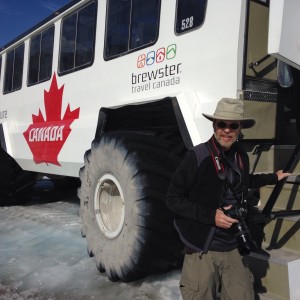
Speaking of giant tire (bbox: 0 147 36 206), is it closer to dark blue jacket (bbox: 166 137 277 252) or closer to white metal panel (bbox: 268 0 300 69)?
dark blue jacket (bbox: 166 137 277 252)

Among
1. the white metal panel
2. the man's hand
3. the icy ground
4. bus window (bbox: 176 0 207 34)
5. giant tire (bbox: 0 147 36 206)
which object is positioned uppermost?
bus window (bbox: 176 0 207 34)

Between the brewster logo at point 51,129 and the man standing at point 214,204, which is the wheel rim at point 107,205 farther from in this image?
the man standing at point 214,204

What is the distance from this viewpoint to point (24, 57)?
21.2 ft

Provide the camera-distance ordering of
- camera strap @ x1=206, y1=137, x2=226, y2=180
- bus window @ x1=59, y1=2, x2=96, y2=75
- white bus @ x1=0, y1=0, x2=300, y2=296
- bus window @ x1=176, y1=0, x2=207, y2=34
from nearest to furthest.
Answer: camera strap @ x1=206, y1=137, x2=226, y2=180, white bus @ x1=0, y1=0, x2=300, y2=296, bus window @ x1=176, y1=0, x2=207, y2=34, bus window @ x1=59, y1=2, x2=96, y2=75

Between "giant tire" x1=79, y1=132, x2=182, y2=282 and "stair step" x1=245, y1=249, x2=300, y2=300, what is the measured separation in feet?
2.29

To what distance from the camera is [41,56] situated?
5887mm

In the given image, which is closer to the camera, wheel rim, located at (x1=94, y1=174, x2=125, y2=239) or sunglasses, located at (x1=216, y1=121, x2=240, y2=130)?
sunglasses, located at (x1=216, y1=121, x2=240, y2=130)

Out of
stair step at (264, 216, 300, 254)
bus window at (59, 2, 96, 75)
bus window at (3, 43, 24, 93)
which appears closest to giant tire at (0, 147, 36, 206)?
bus window at (3, 43, 24, 93)

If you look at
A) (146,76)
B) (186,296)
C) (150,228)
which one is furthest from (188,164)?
(146,76)

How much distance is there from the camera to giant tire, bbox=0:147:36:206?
6.71 metres

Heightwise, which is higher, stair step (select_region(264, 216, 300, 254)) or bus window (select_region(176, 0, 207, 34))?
bus window (select_region(176, 0, 207, 34))

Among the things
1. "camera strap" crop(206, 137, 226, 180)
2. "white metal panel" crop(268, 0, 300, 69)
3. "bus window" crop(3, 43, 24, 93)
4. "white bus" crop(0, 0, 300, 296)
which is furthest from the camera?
"bus window" crop(3, 43, 24, 93)

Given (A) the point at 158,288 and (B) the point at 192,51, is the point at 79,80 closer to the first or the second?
(B) the point at 192,51

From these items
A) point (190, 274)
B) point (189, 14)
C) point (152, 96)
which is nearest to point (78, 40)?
point (152, 96)
